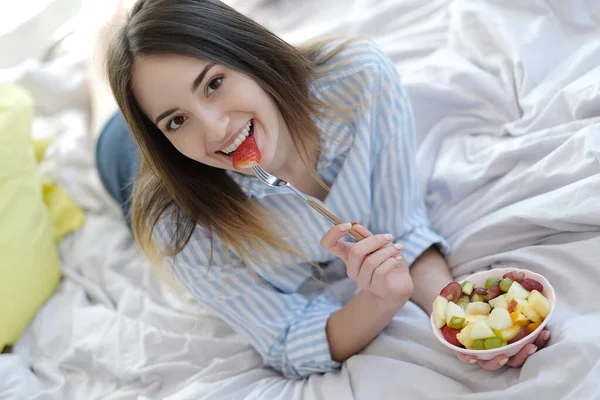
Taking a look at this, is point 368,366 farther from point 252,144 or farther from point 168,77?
point 168,77

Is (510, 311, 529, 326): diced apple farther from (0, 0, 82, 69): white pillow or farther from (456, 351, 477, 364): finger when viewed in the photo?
(0, 0, 82, 69): white pillow

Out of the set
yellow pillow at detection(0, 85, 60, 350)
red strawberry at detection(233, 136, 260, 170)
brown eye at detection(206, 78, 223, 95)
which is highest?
brown eye at detection(206, 78, 223, 95)

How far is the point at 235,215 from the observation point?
3.63 ft

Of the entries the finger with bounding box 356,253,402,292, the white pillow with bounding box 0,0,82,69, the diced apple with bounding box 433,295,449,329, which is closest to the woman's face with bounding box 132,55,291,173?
the finger with bounding box 356,253,402,292

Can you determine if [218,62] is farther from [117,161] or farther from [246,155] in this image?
[117,161]

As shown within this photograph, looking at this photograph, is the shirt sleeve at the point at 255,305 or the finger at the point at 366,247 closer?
the finger at the point at 366,247

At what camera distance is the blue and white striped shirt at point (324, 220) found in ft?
3.70

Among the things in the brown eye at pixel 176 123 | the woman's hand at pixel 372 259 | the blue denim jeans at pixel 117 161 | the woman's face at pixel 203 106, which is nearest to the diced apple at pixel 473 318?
the woman's hand at pixel 372 259

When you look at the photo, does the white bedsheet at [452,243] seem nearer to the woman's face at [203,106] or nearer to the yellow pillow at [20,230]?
the yellow pillow at [20,230]

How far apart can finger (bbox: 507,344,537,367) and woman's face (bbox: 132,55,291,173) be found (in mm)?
446

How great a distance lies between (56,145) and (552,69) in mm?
1136

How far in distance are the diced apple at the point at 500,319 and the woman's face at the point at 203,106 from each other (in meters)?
0.40

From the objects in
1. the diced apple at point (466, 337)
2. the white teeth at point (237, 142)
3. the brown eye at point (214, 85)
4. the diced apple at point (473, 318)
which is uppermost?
the brown eye at point (214, 85)

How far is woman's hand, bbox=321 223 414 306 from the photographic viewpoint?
95 cm
